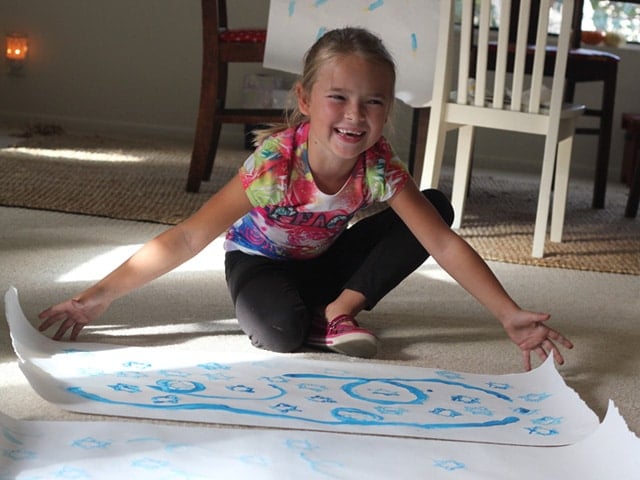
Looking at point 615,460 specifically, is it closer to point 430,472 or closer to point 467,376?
point 430,472

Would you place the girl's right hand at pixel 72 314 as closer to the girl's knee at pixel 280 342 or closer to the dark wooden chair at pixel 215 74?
the girl's knee at pixel 280 342

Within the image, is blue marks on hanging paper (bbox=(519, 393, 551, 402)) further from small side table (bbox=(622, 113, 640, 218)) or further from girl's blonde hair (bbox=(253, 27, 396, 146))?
small side table (bbox=(622, 113, 640, 218))

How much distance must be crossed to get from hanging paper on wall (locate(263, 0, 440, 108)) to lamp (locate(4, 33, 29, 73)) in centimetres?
180

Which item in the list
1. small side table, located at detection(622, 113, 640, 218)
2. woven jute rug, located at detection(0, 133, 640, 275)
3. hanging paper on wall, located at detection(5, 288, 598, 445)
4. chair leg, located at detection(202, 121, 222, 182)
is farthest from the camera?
small side table, located at detection(622, 113, 640, 218)

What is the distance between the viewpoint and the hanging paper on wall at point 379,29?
273 cm

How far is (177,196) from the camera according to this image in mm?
2873

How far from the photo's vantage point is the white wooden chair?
8.08 feet

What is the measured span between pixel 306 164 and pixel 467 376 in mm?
406

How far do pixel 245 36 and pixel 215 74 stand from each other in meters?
0.13

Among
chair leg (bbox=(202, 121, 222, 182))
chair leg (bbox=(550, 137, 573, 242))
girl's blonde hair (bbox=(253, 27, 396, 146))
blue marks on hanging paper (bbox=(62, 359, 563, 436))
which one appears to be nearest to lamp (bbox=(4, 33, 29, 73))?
chair leg (bbox=(202, 121, 222, 182))

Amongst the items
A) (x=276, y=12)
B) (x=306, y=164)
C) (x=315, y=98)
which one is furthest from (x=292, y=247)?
(x=276, y=12)

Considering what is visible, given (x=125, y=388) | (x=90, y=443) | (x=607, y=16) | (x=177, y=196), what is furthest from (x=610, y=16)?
(x=90, y=443)

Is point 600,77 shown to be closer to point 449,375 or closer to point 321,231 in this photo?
point 321,231

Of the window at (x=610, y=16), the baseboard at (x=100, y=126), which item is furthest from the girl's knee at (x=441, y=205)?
the window at (x=610, y=16)
